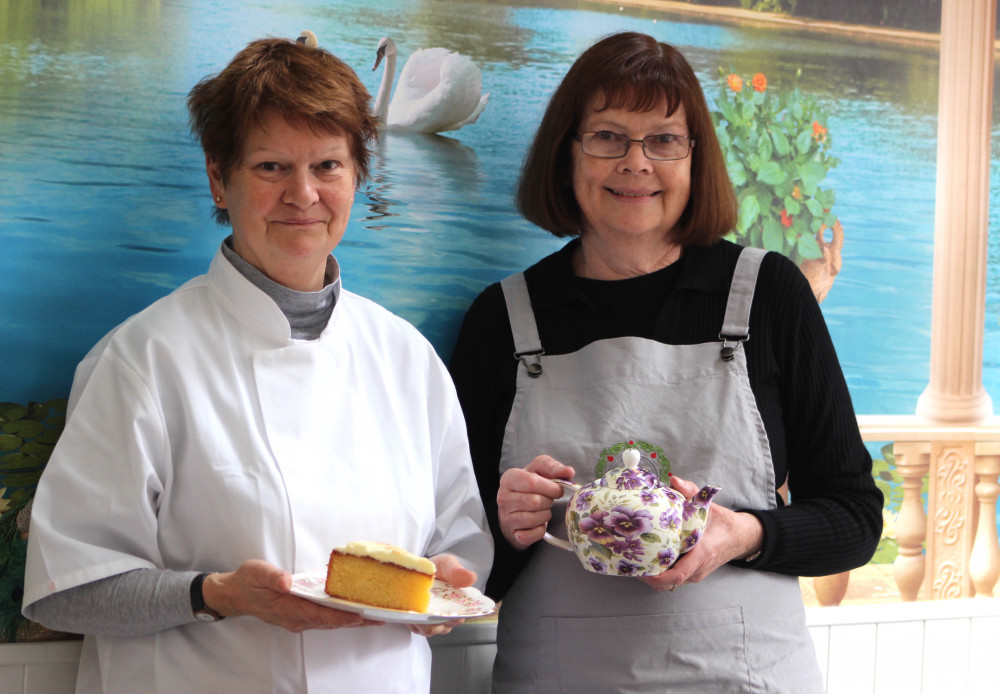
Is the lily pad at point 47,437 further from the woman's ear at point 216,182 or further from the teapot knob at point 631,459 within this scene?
the teapot knob at point 631,459

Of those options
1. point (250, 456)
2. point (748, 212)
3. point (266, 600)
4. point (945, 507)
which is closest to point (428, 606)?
point (266, 600)

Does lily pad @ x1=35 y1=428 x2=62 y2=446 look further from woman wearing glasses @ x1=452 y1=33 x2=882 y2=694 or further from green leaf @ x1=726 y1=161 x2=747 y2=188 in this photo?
green leaf @ x1=726 y1=161 x2=747 y2=188

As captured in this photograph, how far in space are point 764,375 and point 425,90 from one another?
95 centimetres

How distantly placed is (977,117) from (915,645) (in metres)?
1.38

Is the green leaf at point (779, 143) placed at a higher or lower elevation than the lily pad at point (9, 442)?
higher

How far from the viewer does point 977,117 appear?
7.43 feet

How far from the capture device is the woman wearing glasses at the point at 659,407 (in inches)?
61.7

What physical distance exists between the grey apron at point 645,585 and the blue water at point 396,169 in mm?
383

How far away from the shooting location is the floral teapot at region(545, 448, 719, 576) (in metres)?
1.34

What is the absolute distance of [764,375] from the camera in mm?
1660

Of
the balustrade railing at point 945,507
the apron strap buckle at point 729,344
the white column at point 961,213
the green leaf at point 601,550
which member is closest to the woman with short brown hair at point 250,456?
the green leaf at point 601,550

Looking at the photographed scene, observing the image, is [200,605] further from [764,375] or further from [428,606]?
[764,375]

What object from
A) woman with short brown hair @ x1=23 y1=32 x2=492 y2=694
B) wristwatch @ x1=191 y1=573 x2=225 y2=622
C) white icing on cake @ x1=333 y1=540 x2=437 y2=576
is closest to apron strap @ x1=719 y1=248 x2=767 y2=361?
woman with short brown hair @ x1=23 y1=32 x2=492 y2=694

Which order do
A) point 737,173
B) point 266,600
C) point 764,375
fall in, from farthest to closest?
1. point 737,173
2. point 764,375
3. point 266,600
